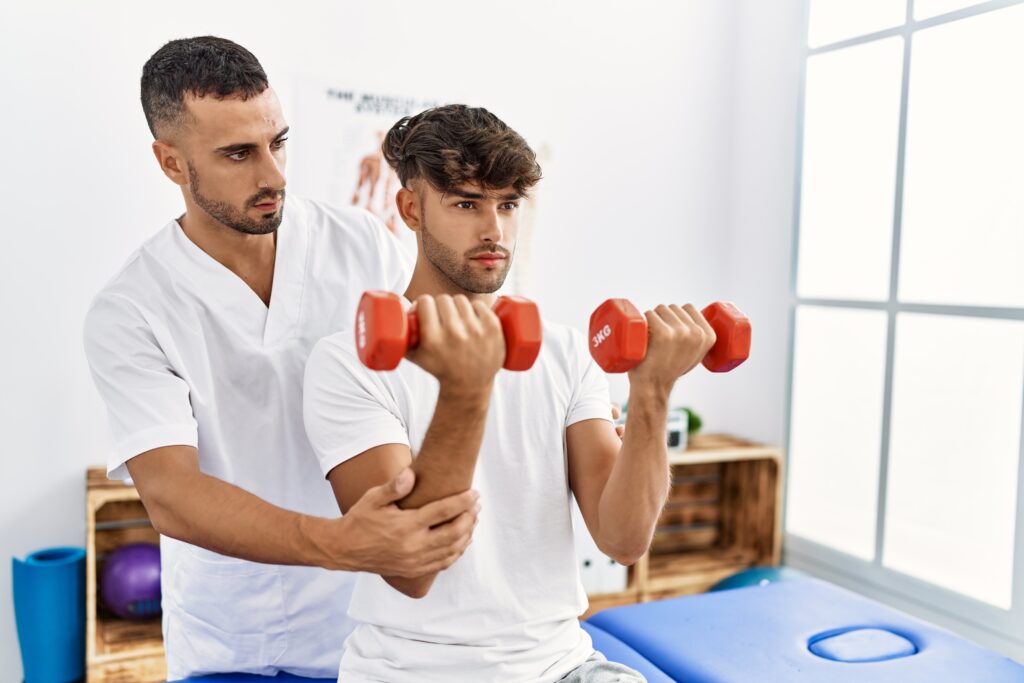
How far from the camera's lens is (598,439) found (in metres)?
1.30

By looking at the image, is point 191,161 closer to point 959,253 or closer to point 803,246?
point 959,253

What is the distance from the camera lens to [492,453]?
1253 millimetres

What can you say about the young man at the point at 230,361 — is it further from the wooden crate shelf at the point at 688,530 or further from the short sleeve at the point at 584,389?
the wooden crate shelf at the point at 688,530

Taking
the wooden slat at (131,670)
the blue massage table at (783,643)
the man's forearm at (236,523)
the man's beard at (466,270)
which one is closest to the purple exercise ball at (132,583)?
the wooden slat at (131,670)

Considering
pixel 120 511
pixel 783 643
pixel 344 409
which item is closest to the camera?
pixel 344 409

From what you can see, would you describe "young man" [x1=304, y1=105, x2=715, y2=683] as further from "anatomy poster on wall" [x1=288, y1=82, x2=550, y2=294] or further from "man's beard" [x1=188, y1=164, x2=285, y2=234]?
"anatomy poster on wall" [x1=288, y1=82, x2=550, y2=294]

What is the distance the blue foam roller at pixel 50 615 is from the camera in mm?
2324

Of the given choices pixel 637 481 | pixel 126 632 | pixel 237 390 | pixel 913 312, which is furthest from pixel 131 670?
pixel 913 312

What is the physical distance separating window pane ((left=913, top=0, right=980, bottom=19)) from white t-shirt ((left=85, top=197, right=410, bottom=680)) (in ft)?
6.92

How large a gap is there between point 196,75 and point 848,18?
258 cm

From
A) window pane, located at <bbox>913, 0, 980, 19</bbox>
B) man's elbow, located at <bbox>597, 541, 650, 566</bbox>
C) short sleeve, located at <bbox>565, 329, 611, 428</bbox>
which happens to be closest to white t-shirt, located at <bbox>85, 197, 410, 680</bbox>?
short sleeve, located at <bbox>565, 329, 611, 428</bbox>

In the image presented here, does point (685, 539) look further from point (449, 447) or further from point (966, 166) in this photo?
point (449, 447)

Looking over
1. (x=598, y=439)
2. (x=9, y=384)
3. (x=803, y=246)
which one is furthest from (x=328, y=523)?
(x=803, y=246)

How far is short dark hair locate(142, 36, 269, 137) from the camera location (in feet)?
4.11
